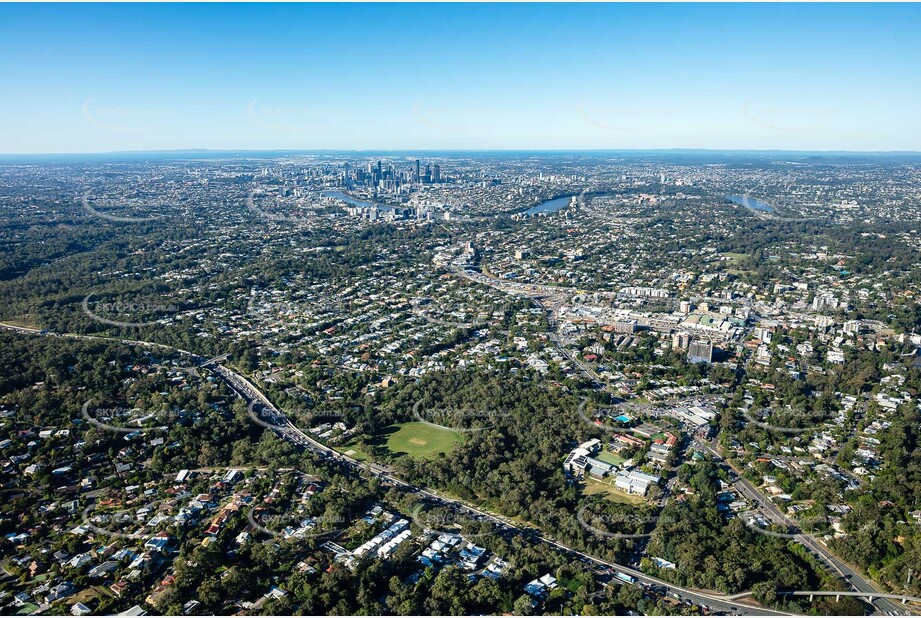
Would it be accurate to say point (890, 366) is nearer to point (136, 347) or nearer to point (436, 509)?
point (436, 509)

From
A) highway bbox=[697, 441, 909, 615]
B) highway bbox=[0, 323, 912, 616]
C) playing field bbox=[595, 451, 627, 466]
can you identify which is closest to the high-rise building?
highway bbox=[697, 441, 909, 615]

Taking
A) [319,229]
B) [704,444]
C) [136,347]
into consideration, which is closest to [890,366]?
[704,444]

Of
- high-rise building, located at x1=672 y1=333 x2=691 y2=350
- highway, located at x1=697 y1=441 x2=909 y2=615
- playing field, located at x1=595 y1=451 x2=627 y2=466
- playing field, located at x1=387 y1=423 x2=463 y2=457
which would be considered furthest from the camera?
high-rise building, located at x1=672 y1=333 x2=691 y2=350

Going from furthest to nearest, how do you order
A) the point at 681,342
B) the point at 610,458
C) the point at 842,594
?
the point at 681,342 → the point at 610,458 → the point at 842,594

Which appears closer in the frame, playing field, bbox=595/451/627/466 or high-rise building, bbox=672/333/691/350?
playing field, bbox=595/451/627/466

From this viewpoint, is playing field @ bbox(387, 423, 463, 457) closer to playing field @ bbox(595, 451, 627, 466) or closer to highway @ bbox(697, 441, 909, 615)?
playing field @ bbox(595, 451, 627, 466)

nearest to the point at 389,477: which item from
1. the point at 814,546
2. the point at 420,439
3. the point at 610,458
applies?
the point at 420,439

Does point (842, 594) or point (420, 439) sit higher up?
point (842, 594)

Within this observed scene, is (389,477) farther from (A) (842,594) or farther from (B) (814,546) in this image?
(A) (842,594)

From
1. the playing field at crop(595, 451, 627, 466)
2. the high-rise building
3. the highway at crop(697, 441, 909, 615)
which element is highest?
the high-rise building
